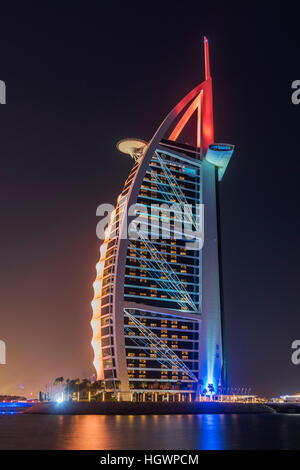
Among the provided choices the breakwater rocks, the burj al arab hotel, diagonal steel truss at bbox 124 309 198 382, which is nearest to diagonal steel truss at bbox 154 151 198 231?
the burj al arab hotel

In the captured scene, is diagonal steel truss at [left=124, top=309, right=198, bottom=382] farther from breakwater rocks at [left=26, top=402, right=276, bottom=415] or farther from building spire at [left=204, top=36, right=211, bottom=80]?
building spire at [left=204, top=36, right=211, bottom=80]

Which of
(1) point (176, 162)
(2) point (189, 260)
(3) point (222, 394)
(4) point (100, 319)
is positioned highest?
(1) point (176, 162)

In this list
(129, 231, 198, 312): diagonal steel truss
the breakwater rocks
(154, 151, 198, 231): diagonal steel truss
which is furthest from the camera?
(154, 151, 198, 231): diagonal steel truss

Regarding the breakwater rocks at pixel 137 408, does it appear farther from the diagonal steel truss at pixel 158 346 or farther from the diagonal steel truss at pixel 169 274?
the diagonal steel truss at pixel 169 274
